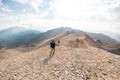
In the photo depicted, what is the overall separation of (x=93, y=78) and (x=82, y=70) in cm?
232

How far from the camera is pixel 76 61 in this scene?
83.0 ft

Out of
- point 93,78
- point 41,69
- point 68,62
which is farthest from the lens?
point 68,62

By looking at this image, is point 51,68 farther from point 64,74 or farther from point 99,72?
point 99,72

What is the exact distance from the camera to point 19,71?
76.2 feet

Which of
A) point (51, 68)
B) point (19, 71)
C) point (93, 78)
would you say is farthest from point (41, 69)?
point (93, 78)

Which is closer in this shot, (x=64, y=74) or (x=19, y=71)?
(x=64, y=74)

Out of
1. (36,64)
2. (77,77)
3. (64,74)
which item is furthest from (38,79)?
(36,64)

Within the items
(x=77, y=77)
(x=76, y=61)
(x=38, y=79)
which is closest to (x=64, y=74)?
(x=77, y=77)

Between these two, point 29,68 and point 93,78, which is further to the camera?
point 29,68

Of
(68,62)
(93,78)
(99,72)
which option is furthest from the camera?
(68,62)

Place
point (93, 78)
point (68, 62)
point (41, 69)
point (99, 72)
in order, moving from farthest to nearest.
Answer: point (68, 62)
point (41, 69)
point (99, 72)
point (93, 78)

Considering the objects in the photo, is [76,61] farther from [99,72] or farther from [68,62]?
[99,72]

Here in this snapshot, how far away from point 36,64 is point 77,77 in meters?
8.33

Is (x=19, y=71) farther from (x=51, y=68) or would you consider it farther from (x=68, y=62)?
(x=68, y=62)
